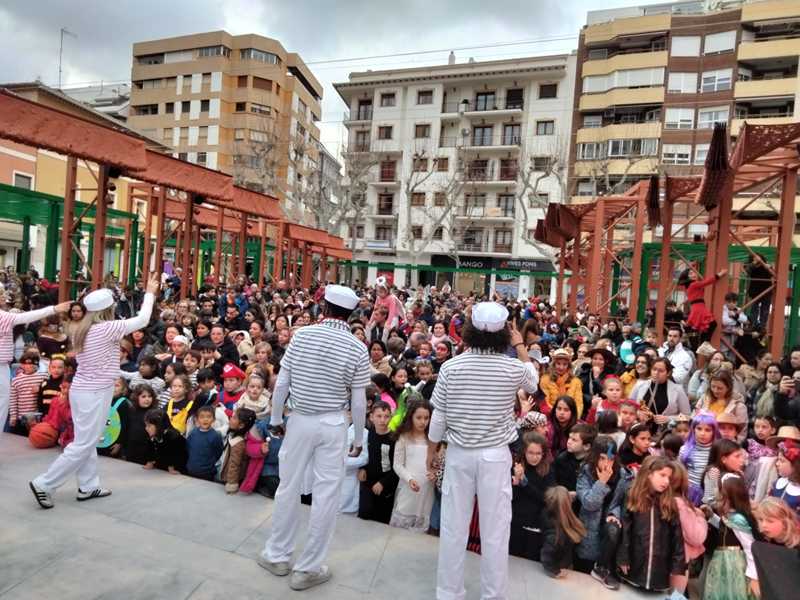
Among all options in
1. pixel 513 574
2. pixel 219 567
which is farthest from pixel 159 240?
pixel 513 574

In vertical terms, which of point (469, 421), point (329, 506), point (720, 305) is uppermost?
point (720, 305)

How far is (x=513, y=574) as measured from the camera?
11.8 ft

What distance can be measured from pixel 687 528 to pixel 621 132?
36.4 m

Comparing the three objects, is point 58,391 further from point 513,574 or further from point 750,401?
point 750,401

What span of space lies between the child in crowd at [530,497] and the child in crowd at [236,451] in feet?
7.55

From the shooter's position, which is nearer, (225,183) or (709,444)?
(709,444)

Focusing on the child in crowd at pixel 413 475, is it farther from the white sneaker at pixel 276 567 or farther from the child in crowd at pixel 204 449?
the child in crowd at pixel 204 449

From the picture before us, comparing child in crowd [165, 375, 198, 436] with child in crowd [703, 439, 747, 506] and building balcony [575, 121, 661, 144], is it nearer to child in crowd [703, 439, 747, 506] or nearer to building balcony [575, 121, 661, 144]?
child in crowd [703, 439, 747, 506]

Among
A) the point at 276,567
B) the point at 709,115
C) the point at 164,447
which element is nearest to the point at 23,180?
Answer: the point at 164,447

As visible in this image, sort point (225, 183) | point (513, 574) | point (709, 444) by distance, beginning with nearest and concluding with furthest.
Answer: point (513, 574) → point (709, 444) → point (225, 183)

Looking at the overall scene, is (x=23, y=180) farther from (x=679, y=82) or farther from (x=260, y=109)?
Result: (x=679, y=82)

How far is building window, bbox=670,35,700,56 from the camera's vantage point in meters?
34.2

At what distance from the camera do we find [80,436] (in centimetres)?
388

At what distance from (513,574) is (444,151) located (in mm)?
41571
